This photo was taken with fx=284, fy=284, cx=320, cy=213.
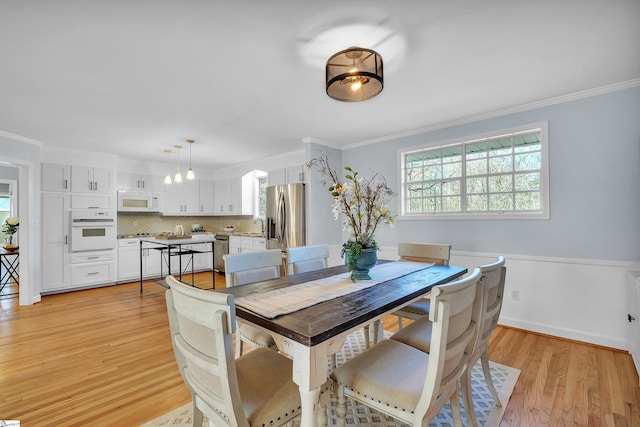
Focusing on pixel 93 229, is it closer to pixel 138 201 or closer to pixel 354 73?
pixel 138 201

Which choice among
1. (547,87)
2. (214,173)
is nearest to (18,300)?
(214,173)

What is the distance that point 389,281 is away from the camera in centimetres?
194

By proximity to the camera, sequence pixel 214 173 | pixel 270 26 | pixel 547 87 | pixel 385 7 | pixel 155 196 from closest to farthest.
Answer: pixel 385 7, pixel 270 26, pixel 547 87, pixel 155 196, pixel 214 173

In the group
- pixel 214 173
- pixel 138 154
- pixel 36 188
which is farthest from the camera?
pixel 214 173

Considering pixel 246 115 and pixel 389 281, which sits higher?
pixel 246 115

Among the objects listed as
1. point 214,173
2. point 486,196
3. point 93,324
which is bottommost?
point 93,324

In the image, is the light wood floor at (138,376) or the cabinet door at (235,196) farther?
the cabinet door at (235,196)

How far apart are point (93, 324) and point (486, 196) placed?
4.83m

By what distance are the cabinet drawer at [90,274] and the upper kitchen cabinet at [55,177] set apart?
132 centimetres

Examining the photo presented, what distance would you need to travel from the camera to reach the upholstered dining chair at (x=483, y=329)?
1.48m

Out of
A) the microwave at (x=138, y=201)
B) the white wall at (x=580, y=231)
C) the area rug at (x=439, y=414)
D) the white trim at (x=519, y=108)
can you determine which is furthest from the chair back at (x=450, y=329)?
the microwave at (x=138, y=201)

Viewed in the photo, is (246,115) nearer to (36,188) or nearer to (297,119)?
(297,119)

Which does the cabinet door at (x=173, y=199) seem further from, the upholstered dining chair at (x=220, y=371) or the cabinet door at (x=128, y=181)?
the upholstered dining chair at (x=220, y=371)

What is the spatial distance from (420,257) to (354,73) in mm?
1833
